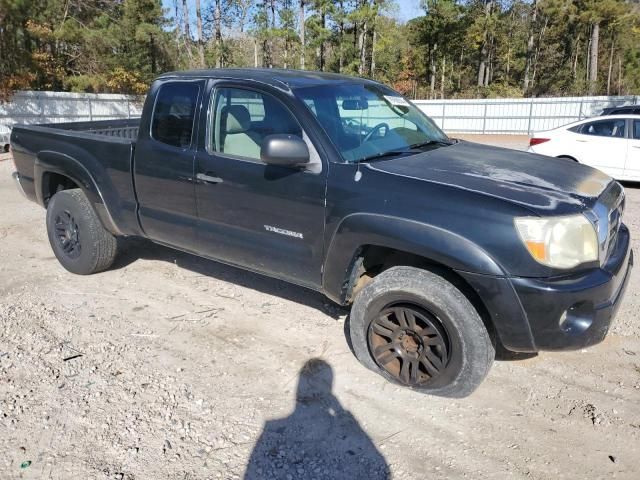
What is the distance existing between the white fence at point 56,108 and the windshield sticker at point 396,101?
53.9ft

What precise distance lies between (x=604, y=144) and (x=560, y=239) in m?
8.60

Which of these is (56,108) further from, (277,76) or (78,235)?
(277,76)

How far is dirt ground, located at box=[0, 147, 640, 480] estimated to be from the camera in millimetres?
2689

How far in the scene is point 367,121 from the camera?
3.76m

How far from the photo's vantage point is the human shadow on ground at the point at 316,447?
263 centimetres

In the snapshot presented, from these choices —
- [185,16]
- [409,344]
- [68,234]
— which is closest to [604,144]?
[409,344]

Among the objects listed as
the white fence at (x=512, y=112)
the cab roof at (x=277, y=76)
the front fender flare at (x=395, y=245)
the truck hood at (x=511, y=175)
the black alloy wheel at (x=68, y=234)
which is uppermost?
the white fence at (x=512, y=112)

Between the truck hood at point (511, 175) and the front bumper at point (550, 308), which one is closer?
the front bumper at point (550, 308)

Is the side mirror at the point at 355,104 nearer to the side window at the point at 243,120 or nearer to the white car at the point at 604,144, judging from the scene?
the side window at the point at 243,120

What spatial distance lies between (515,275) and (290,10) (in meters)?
40.3

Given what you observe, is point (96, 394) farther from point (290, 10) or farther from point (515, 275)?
point (290, 10)

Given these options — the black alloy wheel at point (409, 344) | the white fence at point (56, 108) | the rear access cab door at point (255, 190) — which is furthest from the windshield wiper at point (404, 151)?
the white fence at point (56, 108)

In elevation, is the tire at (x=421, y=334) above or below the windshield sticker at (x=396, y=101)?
below

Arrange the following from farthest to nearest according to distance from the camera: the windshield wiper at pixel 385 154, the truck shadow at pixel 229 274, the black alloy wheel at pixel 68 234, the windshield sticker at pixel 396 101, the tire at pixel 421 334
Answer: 1. the black alloy wheel at pixel 68 234
2. the truck shadow at pixel 229 274
3. the windshield sticker at pixel 396 101
4. the windshield wiper at pixel 385 154
5. the tire at pixel 421 334
